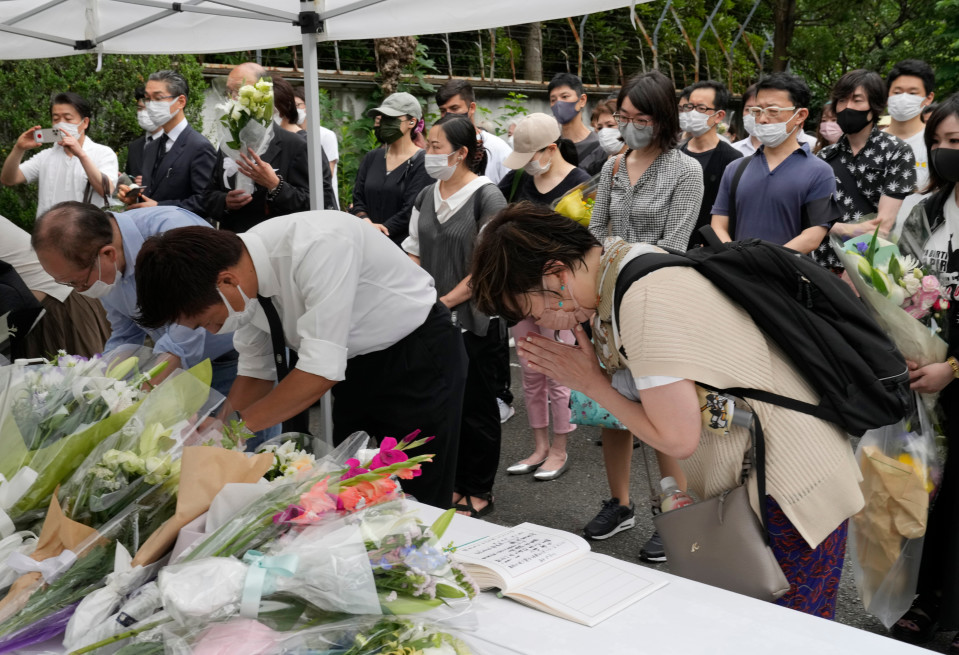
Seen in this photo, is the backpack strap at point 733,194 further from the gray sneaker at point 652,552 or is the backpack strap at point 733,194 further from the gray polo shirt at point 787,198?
the gray sneaker at point 652,552

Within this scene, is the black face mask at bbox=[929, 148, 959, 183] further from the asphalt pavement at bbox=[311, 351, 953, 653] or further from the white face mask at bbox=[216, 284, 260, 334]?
the white face mask at bbox=[216, 284, 260, 334]

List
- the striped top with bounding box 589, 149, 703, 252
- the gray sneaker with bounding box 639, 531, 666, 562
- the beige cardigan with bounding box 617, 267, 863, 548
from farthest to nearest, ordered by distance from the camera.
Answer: the striped top with bounding box 589, 149, 703, 252, the gray sneaker with bounding box 639, 531, 666, 562, the beige cardigan with bounding box 617, 267, 863, 548

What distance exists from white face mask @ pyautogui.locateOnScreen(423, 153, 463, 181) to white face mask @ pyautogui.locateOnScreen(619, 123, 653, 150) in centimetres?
83

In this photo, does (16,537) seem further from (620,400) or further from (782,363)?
(782,363)

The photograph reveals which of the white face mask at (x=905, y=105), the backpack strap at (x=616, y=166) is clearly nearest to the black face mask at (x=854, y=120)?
the white face mask at (x=905, y=105)

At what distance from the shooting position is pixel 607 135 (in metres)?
5.79

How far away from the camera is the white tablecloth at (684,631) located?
1.58 m

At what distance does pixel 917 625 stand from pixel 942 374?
99 cm

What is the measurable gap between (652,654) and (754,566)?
0.62 meters

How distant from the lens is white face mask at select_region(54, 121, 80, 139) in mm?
5953

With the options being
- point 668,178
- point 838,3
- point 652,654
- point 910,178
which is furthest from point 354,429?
point 838,3

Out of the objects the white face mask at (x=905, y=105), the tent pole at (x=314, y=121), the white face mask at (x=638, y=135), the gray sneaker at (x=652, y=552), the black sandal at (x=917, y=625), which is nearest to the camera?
the black sandal at (x=917, y=625)

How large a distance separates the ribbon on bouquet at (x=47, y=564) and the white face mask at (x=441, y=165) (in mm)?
3101

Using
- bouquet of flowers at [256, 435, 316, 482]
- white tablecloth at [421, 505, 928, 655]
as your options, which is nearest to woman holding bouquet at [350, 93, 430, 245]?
bouquet of flowers at [256, 435, 316, 482]
